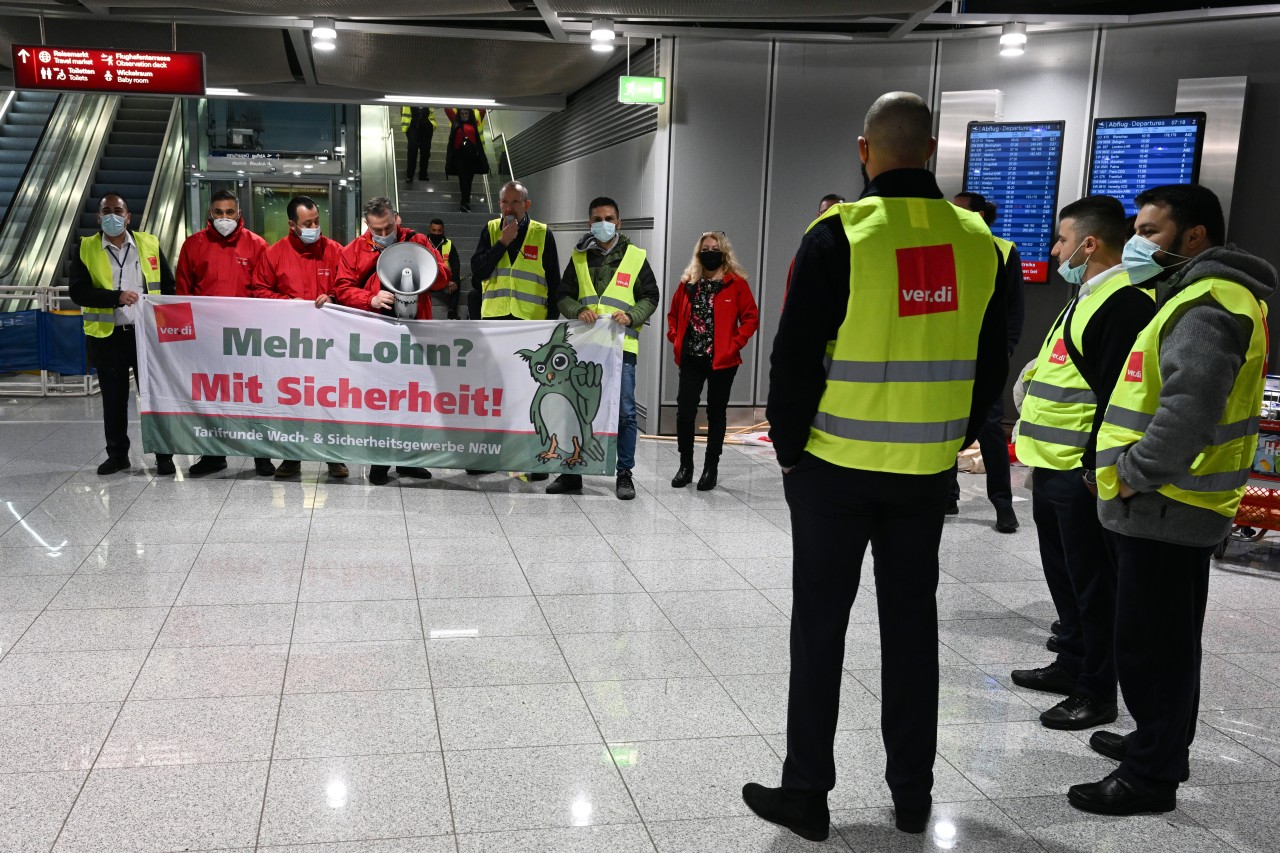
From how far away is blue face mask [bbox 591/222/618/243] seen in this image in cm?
627

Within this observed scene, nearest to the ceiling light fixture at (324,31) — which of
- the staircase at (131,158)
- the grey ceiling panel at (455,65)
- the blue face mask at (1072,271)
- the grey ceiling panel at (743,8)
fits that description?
the grey ceiling panel at (455,65)

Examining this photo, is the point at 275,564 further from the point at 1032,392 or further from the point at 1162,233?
the point at 1162,233

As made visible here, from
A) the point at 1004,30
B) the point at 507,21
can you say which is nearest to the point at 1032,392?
the point at 1004,30

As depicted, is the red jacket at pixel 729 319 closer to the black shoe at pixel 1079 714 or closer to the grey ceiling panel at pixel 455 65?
the black shoe at pixel 1079 714

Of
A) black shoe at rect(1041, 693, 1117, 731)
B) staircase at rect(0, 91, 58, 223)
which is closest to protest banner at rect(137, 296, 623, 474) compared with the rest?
black shoe at rect(1041, 693, 1117, 731)

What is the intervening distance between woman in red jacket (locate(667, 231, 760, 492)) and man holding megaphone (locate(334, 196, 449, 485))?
1542mm

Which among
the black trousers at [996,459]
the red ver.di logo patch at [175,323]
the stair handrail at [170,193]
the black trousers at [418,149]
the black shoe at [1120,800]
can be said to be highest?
the black trousers at [418,149]

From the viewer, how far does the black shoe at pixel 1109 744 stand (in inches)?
123

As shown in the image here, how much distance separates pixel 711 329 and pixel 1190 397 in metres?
4.19

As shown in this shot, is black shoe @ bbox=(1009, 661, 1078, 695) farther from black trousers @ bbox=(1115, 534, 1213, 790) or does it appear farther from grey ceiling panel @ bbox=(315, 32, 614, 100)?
grey ceiling panel @ bbox=(315, 32, 614, 100)

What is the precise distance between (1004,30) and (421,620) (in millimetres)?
6268

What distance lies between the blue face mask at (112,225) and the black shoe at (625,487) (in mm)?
3411

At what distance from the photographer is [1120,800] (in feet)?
9.08

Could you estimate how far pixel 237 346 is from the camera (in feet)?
20.9
